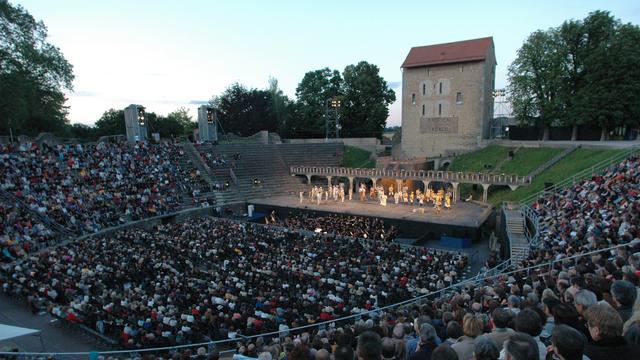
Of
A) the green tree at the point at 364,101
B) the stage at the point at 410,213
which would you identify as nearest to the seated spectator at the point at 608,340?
the stage at the point at 410,213

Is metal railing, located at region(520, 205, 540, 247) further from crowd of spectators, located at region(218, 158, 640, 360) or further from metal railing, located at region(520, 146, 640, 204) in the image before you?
crowd of spectators, located at region(218, 158, 640, 360)

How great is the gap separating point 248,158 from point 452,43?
30758 millimetres

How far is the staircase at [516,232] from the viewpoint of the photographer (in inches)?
728

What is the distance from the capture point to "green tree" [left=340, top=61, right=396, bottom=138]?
61.2 m

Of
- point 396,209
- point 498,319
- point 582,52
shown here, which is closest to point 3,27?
point 396,209

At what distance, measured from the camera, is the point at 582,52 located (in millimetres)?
37969

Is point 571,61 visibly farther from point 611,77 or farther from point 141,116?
point 141,116

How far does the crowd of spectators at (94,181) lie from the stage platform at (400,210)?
30.2 ft

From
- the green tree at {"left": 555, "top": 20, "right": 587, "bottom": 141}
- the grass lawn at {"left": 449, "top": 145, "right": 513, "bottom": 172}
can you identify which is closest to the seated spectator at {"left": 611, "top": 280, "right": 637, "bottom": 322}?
the grass lawn at {"left": 449, "top": 145, "right": 513, "bottom": 172}

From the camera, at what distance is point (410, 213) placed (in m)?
32.9

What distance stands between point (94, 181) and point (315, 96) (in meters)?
39.1

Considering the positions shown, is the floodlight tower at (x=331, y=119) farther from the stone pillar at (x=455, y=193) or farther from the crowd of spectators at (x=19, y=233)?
the crowd of spectators at (x=19, y=233)

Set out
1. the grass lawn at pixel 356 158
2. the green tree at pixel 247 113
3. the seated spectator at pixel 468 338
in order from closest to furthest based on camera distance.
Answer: the seated spectator at pixel 468 338, the grass lawn at pixel 356 158, the green tree at pixel 247 113

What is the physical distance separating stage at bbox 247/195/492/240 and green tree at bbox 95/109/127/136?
3606cm
